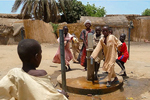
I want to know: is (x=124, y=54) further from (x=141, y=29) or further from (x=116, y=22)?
(x=141, y=29)

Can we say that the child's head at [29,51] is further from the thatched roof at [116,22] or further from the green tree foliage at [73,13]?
the green tree foliage at [73,13]

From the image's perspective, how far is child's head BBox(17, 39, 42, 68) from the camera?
1.31 m

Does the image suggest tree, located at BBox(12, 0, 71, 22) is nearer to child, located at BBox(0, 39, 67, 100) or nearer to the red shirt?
the red shirt

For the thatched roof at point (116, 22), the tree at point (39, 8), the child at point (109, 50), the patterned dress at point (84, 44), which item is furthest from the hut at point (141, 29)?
the child at point (109, 50)

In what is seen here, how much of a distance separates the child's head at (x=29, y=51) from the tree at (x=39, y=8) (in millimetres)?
18364

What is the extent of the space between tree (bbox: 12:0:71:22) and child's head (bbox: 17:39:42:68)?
723 inches

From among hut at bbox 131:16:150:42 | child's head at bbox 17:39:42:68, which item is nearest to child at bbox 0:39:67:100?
child's head at bbox 17:39:42:68

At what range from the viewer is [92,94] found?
3.33 m

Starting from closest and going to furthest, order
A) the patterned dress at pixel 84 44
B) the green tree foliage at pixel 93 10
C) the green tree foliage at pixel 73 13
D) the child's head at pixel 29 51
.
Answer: the child's head at pixel 29 51, the patterned dress at pixel 84 44, the green tree foliage at pixel 73 13, the green tree foliage at pixel 93 10

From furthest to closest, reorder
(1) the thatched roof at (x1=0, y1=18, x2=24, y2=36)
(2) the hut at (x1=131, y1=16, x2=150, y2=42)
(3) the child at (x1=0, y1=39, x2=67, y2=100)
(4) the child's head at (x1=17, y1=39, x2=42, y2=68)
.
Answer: (2) the hut at (x1=131, y1=16, x2=150, y2=42) < (1) the thatched roof at (x1=0, y1=18, x2=24, y2=36) < (4) the child's head at (x1=17, y1=39, x2=42, y2=68) < (3) the child at (x1=0, y1=39, x2=67, y2=100)

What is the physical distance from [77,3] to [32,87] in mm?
22504

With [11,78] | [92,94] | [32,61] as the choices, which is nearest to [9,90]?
[11,78]

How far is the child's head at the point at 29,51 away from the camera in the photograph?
131 cm

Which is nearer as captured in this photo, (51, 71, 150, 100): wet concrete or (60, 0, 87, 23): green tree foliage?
(51, 71, 150, 100): wet concrete
